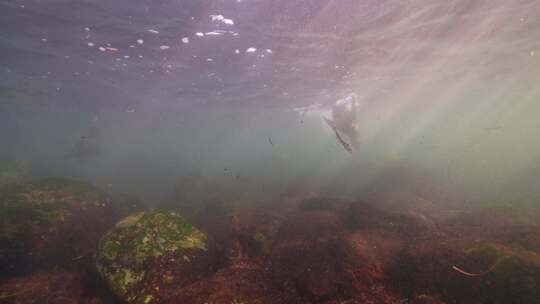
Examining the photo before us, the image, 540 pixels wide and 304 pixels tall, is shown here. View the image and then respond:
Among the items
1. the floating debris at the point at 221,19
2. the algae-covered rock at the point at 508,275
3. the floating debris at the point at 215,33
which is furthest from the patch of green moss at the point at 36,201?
the algae-covered rock at the point at 508,275

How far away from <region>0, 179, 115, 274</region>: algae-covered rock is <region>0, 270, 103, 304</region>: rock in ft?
2.83

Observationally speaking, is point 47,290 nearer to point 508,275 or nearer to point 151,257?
point 151,257

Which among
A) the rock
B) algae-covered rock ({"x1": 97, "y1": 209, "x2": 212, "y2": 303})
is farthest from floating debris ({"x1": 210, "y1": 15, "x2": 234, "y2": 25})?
the rock

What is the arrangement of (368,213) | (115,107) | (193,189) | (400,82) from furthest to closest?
1. (115,107)
2. (400,82)
3. (193,189)
4. (368,213)

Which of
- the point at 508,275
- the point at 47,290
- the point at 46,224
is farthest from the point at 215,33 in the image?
the point at 508,275

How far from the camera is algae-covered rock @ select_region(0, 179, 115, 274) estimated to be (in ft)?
31.3

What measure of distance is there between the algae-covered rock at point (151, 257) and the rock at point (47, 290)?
60.1 inches

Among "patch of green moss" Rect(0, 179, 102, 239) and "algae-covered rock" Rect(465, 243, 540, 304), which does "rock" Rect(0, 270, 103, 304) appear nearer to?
"patch of green moss" Rect(0, 179, 102, 239)

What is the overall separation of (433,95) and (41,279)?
4992 cm

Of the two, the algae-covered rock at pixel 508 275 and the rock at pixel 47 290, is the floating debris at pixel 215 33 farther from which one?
the algae-covered rock at pixel 508 275

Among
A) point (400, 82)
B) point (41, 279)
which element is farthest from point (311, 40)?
point (400, 82)

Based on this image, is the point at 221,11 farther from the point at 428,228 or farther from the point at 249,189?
the point at 249,189

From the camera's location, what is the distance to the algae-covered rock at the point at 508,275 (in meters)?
6.26

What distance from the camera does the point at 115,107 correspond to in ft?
124
